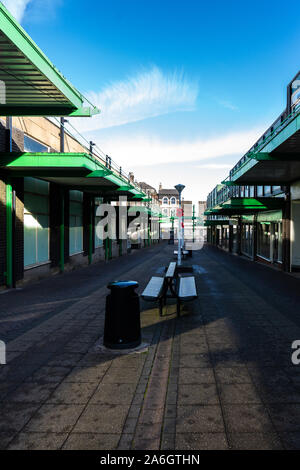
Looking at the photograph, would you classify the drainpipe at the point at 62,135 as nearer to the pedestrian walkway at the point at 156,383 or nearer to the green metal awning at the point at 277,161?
the green metal awning at the point at 277,161

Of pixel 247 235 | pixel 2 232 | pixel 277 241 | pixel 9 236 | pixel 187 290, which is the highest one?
pixel 2 232

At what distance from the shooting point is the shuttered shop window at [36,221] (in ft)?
41.0

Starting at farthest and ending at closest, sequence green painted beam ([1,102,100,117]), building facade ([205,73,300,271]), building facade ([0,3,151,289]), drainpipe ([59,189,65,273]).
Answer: drainpipe ([59,189,65,273]) < building facade ([205,73,300,271]) < green painted beam ([1,102,100,117]) < building facade ([0,3,151,289])

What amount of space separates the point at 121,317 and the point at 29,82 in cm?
518

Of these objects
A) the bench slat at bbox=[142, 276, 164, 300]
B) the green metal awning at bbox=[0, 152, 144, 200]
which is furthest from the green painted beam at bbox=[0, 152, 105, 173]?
the bench slat at bbox=[142, 276, 164, 300]

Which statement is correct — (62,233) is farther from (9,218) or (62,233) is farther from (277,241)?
(277,241)

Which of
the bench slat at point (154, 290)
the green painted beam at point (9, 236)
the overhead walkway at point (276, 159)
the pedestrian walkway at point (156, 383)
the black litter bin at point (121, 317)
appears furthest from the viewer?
the green painted beam at point (9, 236)

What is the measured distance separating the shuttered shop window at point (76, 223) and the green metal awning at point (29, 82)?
9.31m

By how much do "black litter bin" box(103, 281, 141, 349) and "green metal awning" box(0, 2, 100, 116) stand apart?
4186mm

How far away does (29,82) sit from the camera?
7055 millimetres

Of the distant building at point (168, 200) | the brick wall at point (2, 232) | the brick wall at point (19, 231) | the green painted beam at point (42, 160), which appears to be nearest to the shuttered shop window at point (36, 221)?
the brick wall at point (19, 231)

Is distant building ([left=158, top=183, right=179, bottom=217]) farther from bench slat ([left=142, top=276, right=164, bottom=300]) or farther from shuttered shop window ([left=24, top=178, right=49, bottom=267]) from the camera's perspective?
bench slat ([left=142, top=276, right=164, bottom=300])

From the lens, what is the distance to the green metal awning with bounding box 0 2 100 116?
5395 millimetres

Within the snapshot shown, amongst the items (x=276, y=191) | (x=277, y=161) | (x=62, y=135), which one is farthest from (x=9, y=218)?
(x=276, y=191)
